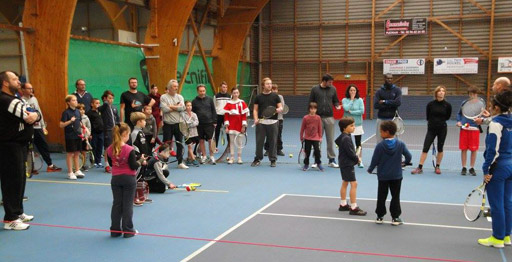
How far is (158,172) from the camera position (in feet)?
24.5

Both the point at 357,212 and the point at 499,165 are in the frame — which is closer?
the point at 499,165

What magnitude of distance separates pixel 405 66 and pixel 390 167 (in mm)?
19515

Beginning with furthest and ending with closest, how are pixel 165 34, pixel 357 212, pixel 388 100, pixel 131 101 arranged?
pixel 165 34 → pixel 131 101 → pixel 388 100 → pixel 357 212

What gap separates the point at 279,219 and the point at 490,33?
20.7 metres

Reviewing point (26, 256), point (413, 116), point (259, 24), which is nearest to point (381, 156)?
point (26, 256)

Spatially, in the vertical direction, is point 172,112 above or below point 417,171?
above

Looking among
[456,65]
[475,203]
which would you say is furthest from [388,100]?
[456,65]

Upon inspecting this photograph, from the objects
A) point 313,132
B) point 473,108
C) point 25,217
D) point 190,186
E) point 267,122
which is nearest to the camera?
point 25,217

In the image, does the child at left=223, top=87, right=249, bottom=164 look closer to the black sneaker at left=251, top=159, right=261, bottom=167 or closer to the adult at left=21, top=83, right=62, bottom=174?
the black sneaker at left=251, top=159, right=261, bottom=167

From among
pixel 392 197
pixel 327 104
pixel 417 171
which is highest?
pixel 327 104

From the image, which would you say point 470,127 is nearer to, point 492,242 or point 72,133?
point 492,242

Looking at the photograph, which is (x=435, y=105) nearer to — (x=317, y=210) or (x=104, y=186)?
(x=317, y=210)

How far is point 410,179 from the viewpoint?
8.86 meters

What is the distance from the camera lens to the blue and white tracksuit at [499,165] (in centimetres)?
472
